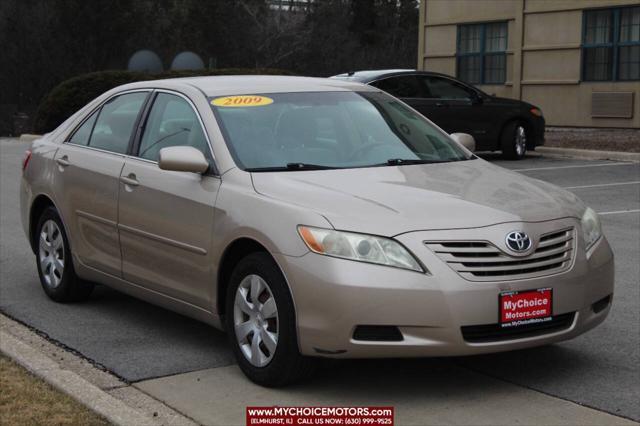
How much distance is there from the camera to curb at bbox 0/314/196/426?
5.00 meters

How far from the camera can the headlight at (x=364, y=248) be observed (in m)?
5.20

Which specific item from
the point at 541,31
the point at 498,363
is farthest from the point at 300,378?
the point at 541,31

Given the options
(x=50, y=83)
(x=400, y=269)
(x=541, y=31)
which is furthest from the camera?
(x=50, y=83)

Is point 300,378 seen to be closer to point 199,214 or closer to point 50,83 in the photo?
point 199,214

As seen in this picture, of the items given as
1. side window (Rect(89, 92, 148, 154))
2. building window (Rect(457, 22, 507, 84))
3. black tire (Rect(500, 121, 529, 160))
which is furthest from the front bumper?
building window (Rect(457, 22, 507, 84))

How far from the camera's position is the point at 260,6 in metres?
67.7

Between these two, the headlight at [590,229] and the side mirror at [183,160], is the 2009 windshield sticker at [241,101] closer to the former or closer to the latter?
the side mirror at [183,160]

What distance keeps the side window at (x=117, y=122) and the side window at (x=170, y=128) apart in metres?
0.22

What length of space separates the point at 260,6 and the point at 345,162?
6273 centimetres

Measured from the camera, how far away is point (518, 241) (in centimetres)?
538

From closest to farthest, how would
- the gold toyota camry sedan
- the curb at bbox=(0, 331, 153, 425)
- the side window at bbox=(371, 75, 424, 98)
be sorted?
the curb at bbox=(0, 331, 153, 425) < the gold toyota camry sedan < the side window at bbox=(371, 75, 424, 98)

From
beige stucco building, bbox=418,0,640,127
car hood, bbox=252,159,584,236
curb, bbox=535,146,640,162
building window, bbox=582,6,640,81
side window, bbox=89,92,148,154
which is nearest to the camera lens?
car hood, bbox=252,159,584,236

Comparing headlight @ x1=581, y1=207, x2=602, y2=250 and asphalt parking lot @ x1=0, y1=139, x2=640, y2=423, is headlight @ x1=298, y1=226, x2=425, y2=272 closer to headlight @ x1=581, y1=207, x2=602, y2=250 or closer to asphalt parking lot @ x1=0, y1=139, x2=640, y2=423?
asphalt parking lot @ x1=0, y1=139, x2=640, y2=423

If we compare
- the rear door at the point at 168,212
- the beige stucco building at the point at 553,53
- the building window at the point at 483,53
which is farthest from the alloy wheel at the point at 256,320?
the building window at the point at 483,53
